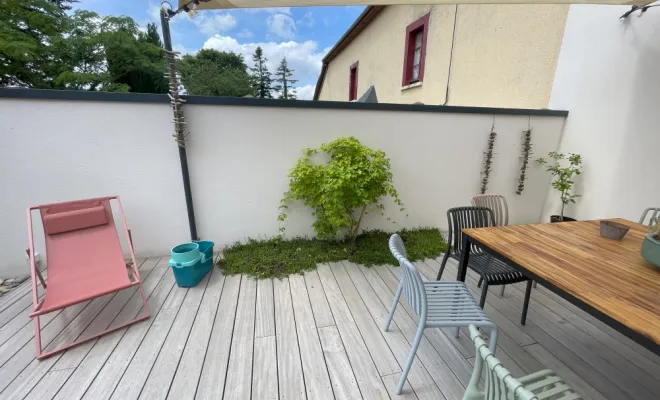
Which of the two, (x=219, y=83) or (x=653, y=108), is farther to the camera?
(x=219, y=83)

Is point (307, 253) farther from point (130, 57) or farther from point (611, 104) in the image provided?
point (130, 57)

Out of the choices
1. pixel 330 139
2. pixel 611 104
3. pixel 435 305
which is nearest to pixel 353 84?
pixel 330 139

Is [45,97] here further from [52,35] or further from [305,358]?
[52,35]

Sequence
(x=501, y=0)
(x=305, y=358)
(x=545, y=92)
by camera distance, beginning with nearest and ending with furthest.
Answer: (x=305, y=358) → (x=501, y=0) → (x=545, y=92)

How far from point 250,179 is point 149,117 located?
107 cm

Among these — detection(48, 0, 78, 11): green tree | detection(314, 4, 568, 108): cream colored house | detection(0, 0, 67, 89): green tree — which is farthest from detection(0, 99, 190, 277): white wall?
detection(48, 0, 78, 11): green tree

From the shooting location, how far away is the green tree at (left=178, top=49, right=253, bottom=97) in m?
14.6

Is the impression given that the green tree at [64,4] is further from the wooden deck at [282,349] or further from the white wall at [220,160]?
the wooden deck at [282,349]

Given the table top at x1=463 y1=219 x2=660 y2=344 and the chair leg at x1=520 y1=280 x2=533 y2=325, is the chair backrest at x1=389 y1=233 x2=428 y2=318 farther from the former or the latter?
the chair leg at x1=520 y1=280 x2=533 y2=325

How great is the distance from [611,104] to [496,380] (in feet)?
12.1

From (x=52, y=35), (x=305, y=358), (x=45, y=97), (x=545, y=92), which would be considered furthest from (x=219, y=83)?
(x=305, y=358)

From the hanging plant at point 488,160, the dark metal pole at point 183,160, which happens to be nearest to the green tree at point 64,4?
the dark metal pole at point 183,160

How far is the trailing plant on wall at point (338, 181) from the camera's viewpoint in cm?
251

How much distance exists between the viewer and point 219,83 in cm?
1568
